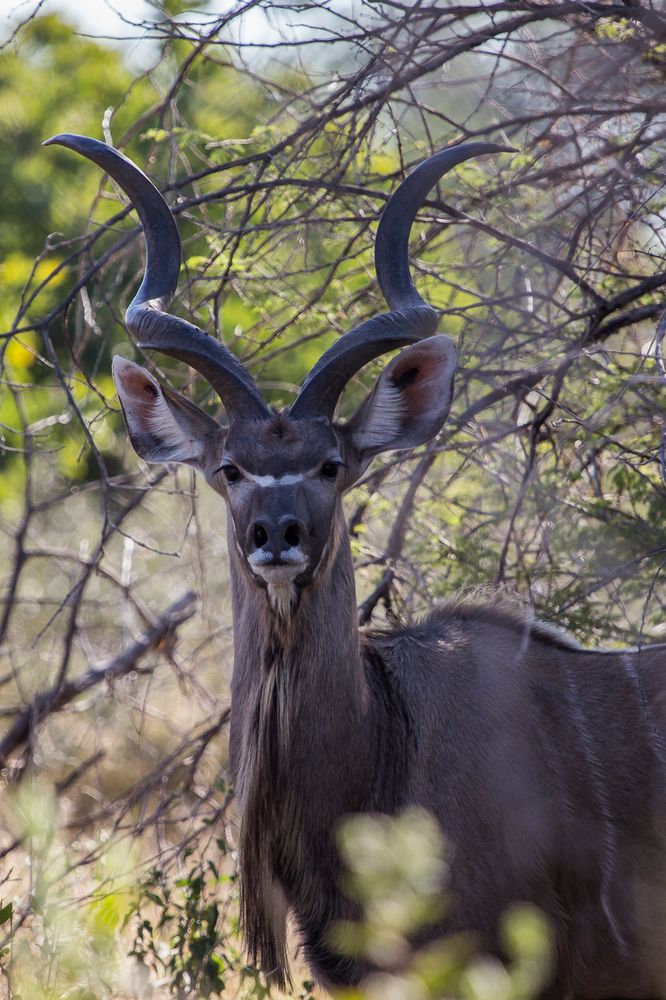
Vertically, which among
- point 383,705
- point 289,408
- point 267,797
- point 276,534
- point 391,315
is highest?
point 391,315

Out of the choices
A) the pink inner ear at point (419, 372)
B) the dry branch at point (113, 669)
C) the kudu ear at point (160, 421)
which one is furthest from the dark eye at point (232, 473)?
the dry branch at point (113, 669)

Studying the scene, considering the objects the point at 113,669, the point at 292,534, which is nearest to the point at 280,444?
the point at 292,534

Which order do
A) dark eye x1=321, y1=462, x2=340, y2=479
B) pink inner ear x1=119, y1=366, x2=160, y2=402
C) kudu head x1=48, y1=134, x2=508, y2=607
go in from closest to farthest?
kudu head x1=48, y1=134, x2=508, y2=607 < dark eye x1=321, y1=462, x2=340, y2=479 < pink inner ear x1=119, y1=366, x2=160, y2=402

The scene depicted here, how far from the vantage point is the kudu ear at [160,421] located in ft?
11.8

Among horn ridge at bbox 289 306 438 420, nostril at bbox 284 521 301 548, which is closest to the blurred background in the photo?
horn ridge at bbox 289 306 438 420

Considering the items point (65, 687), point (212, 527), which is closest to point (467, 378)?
point (65, 687)

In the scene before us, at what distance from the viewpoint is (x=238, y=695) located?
11.1 feet

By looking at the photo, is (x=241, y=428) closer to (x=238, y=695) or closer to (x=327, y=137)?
(x=238, y=695)

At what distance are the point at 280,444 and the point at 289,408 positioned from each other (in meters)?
0.19

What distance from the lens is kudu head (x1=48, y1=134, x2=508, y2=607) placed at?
3141mm

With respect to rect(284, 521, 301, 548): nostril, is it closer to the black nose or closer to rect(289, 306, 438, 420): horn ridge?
the black nose

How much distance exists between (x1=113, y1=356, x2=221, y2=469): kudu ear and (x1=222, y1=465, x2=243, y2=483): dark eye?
0.28 metres

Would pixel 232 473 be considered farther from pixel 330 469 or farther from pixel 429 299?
pixel 429 299

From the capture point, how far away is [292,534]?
119 inches
